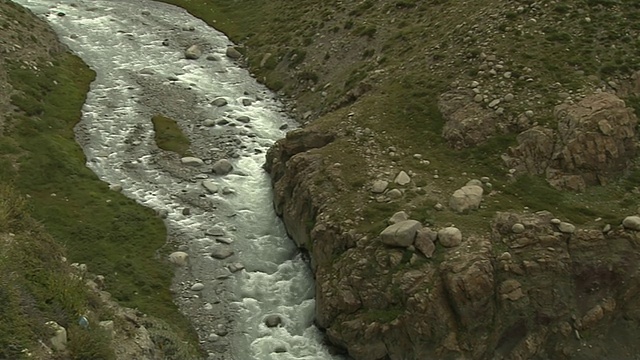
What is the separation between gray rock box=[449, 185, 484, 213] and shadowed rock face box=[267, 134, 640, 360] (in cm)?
204

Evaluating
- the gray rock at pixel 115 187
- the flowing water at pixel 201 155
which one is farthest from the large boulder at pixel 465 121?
the gray rock at pixel 115 187

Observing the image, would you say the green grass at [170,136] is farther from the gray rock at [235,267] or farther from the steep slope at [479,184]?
the gray rock at [235,267]

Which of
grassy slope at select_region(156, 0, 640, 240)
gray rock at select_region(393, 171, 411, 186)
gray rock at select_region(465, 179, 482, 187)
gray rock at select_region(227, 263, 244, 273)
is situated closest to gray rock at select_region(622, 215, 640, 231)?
grassy slope at select_region(156, 0, 640, 240)

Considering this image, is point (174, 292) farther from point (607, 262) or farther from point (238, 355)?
point (607, 262)

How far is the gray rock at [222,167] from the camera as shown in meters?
43.9

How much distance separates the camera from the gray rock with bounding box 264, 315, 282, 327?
105 ft

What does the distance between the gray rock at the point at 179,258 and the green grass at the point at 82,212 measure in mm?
420

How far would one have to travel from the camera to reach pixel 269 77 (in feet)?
186

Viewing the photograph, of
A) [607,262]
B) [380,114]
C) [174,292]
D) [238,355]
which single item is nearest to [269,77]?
[380,114]

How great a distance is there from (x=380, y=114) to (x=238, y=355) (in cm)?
1778

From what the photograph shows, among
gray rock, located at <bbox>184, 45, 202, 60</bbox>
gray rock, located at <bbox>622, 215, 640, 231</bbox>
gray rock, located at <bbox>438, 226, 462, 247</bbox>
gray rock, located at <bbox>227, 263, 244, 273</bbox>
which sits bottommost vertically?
gray rock, located at <bbox>184, 45, 202, 60</bbox>

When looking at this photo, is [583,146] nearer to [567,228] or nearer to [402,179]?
[567,228]

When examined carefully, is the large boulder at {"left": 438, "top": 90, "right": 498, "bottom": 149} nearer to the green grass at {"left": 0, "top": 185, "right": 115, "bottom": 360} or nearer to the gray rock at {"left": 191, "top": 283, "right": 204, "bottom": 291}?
the gray rock at {"left": 191, "top": 283, "right": 204, "bottom": 291}

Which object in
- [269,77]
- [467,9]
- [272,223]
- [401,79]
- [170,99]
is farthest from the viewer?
[269,77]
